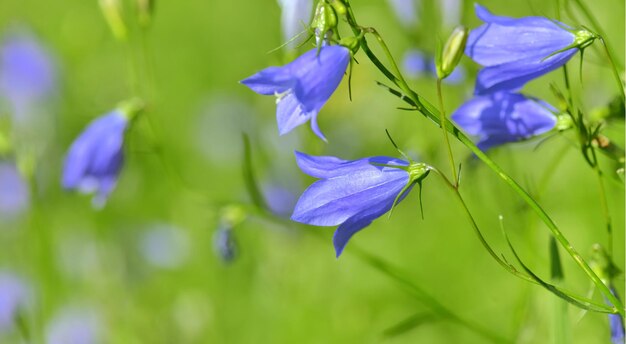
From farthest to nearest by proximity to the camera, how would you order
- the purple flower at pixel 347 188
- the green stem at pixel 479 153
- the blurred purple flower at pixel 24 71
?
the blurred purple flower at pixel 24 71 → the purple flower at pixel 347 188 → the green stem at pixel 479 153

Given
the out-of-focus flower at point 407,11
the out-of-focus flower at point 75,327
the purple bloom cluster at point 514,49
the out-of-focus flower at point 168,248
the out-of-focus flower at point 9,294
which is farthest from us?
the out-of-focus flower at point 168,248

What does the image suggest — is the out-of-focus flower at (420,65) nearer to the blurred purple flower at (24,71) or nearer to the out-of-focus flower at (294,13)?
the out-of-focus flower at (294,13)

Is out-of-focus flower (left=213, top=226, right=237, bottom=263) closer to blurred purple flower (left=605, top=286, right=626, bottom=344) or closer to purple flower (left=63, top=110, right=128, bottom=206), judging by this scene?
purple flower (left=63, top=110, right=128, bottom=206)

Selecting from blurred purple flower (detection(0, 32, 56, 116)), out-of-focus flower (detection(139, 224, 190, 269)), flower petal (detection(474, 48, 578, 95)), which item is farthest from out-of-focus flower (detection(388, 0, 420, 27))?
blurred purple flower (detection(0, 32, 56, 116))

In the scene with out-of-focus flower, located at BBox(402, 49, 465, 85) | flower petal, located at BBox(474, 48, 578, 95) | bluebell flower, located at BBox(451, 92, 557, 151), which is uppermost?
flower petal, located at BBox(474, 48, 578, 95)

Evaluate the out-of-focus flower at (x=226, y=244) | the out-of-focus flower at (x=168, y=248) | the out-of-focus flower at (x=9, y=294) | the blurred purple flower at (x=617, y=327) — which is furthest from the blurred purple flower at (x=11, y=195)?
the blurred purple flower at (x=617, y=327)

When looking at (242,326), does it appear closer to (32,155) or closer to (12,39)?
(32,155)
